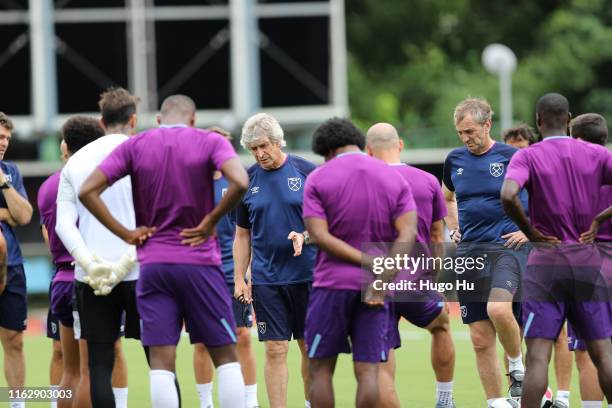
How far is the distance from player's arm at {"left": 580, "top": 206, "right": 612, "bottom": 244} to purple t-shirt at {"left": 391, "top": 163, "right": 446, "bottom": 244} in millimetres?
1428

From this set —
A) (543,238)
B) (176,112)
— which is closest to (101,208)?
(176,112)

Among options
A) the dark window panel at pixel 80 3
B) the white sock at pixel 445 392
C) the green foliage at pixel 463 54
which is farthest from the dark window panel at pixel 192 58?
the white sock at pixel 445 392

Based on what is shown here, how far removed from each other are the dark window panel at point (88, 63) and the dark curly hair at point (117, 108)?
16.6 m

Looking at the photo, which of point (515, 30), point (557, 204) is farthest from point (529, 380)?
point (515, 30)

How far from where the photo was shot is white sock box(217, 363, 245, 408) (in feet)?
26.6

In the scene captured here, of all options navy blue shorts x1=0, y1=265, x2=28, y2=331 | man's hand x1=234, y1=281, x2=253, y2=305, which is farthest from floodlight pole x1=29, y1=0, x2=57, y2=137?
man's hand x1=234, y1=281, x2=253, y2=305

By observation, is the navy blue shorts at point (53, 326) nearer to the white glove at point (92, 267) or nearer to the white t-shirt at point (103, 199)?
the white t-shirt at point (103, 199)

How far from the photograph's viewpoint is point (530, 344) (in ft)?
27.6

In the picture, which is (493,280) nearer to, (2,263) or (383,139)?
(383,139)

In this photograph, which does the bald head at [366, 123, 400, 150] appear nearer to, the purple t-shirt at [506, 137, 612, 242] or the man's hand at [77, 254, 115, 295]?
the purple t-shirt at [506, 137, 612, 242]

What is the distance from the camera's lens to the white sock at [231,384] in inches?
319

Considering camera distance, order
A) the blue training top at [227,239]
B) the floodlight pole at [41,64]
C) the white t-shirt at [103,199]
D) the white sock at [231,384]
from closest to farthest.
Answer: the white sock at [231,384] → the white t-shirt at [103,199] → the blue training top at [227,239] → the floodlight pole at [41,64]

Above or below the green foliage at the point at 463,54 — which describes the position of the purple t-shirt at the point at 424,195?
below

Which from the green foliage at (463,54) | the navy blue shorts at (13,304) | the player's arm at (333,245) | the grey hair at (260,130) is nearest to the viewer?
the player's arm at (333,245)
